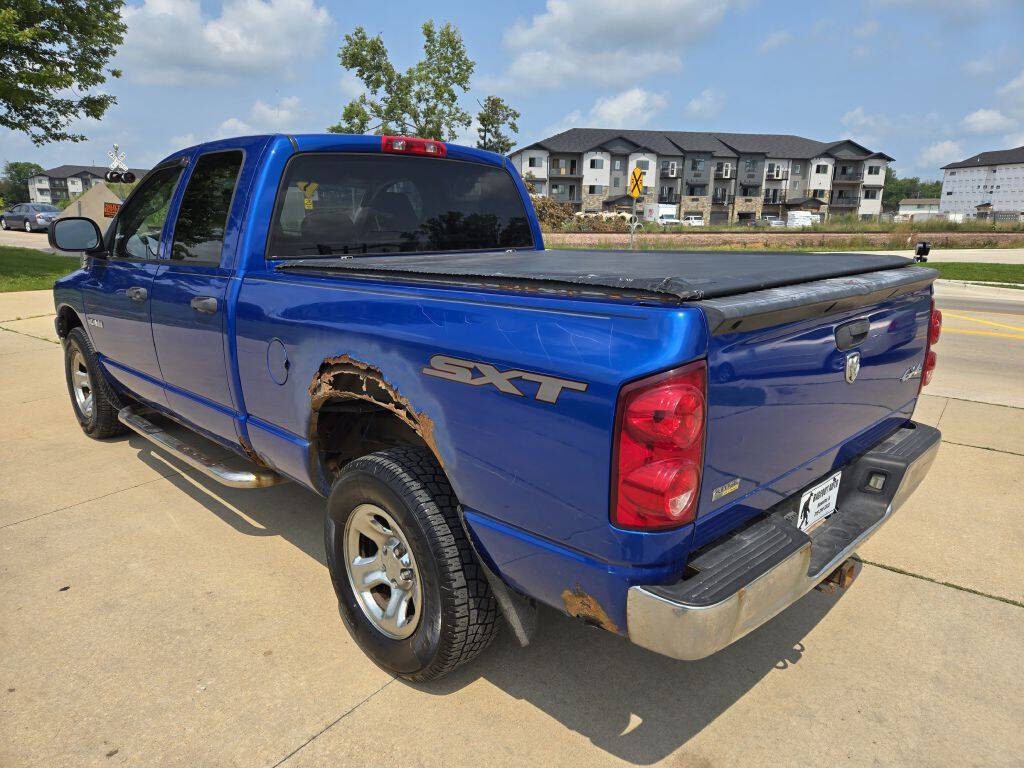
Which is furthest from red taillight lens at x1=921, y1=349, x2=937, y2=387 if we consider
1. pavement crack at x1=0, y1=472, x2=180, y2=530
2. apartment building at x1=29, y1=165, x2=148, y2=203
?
apartment building at x1=29, y1=165, x2=148, y2=203

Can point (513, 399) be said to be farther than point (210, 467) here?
No

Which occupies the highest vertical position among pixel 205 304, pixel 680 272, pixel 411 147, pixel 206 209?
pixel 411 147

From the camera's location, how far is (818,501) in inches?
96.8

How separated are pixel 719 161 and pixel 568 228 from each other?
46.0m

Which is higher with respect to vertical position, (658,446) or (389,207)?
(389,207)

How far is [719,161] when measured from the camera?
276ft

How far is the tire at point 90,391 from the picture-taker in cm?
470

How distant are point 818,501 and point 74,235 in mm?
4257

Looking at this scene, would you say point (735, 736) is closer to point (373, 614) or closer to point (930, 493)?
point (373, 614)

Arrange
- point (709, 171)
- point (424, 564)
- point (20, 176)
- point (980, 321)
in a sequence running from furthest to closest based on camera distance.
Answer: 1. point (20, 176)
2. point (709, 171)
3. point (980, 321)
4. point (424, 564)

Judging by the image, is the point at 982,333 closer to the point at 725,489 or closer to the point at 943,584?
the point at 943,584

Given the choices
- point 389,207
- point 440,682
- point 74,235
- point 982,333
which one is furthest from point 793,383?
point 982,333

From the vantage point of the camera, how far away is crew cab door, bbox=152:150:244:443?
3164mm

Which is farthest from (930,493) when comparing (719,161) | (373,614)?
(719,161)
